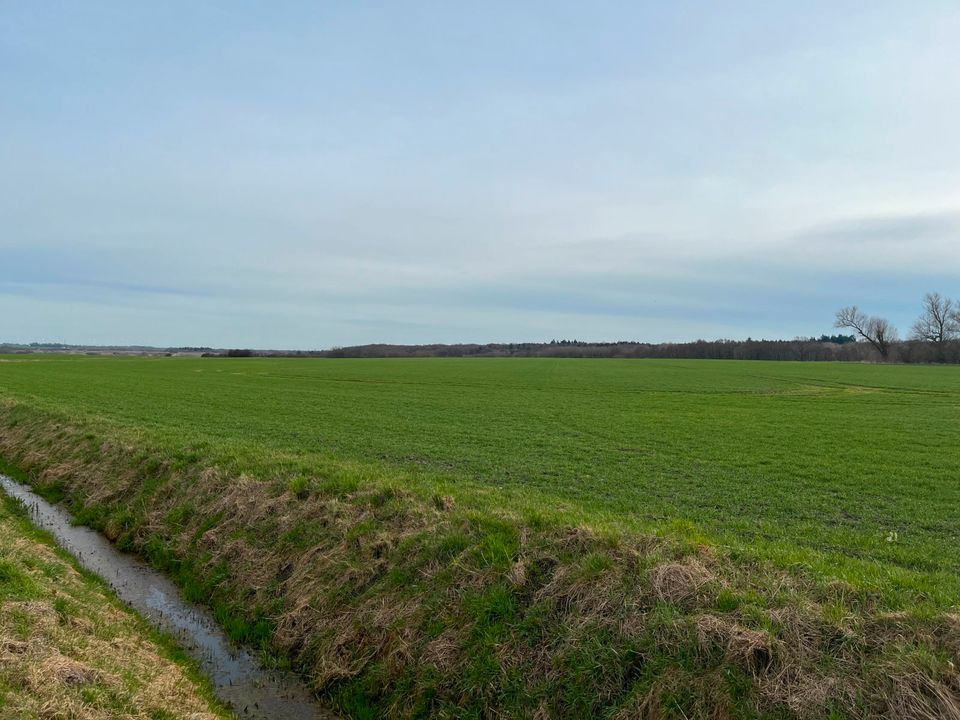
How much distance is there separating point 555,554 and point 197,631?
6.25m

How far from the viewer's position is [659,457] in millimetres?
19172

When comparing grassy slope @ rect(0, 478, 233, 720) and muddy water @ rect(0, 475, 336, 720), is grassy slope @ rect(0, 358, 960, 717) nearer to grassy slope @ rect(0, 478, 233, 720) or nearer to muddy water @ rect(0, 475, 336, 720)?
muddy water @ rect(0, 475, 336, 720)

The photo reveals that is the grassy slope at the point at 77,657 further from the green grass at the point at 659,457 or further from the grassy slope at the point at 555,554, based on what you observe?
the green grass at the point at 659,457

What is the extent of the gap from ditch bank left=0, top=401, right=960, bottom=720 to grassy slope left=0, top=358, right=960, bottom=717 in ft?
0.09

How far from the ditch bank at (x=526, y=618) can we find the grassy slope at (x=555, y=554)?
3cm

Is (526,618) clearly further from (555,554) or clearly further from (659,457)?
(659,457)

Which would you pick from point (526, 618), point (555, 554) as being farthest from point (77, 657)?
point (555, 554)

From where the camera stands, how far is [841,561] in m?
9.13

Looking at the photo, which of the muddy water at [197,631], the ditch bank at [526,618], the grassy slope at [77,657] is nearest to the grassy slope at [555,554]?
the ditch bank at [526,618]

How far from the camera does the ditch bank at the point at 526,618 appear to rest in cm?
606

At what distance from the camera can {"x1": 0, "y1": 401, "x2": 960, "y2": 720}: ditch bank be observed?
A: 6.06 m

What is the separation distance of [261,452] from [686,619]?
14.0 m


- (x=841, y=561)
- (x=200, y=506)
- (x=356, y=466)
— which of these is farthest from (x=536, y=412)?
(x=841, y=561)

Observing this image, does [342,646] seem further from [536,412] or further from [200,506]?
[536,412]
